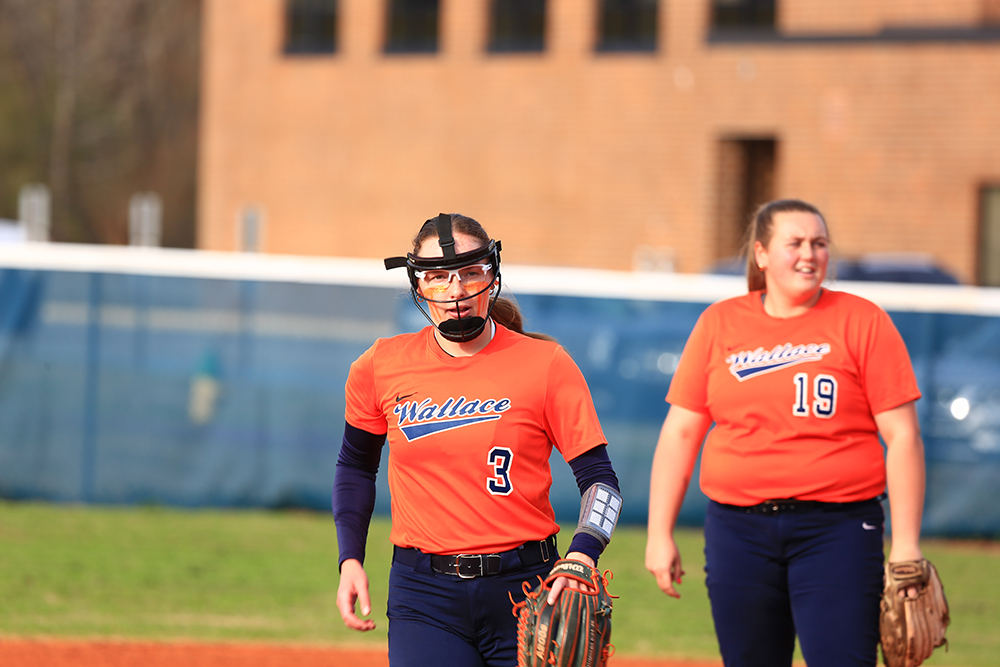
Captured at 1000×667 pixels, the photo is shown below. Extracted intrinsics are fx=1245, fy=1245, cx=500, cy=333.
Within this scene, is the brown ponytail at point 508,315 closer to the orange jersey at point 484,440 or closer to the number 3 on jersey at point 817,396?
the orange jersey at point 484,440

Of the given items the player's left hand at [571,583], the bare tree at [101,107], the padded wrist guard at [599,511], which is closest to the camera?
the player's left hand at [571,583]

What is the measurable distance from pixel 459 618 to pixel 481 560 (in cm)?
17

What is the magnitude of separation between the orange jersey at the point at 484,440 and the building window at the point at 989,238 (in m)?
19.4


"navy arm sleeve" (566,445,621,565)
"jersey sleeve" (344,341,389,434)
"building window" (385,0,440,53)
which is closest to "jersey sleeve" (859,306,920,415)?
"navy arm sleeve" (566,445,621,565)

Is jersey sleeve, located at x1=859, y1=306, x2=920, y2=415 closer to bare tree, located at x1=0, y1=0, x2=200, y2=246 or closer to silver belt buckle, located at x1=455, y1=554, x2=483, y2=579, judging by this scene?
silver belt buckle, located at x1=455, y1=554, x2=483, y2=579

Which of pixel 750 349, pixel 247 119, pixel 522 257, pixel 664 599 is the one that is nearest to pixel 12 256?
pixel 664 599

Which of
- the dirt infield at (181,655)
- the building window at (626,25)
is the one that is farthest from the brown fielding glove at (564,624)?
the building window at (626,25)

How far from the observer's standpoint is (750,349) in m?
4.08

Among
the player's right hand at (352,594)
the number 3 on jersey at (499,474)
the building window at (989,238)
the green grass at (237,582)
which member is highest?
the building window at (989,238)

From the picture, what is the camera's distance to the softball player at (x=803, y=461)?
3840 mm

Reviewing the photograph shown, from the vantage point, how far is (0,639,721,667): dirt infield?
21.3 ft

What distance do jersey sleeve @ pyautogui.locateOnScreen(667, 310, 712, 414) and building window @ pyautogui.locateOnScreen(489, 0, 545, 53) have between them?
20.9m

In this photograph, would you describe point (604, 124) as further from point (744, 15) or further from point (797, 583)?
point (797, 583)

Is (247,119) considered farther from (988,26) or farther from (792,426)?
(792,426)
